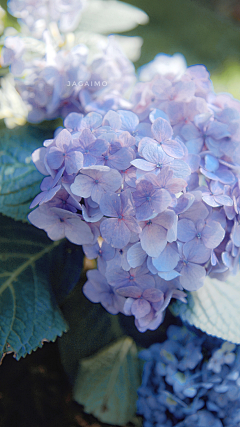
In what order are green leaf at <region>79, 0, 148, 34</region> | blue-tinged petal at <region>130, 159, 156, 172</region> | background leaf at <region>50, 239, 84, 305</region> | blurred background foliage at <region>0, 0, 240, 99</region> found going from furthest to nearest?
blurred background foliage at <region>0, 0, 240, 99</region>, green leaf at <region>79, 0, 148, 34</region>, background leaf at <region>50, 239, 84, 305</region>, blue-tinged petal at <region>130, 159, 156, 172</region>

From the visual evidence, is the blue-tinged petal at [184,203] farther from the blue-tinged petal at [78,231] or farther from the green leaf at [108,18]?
the green leaf at [108,18]

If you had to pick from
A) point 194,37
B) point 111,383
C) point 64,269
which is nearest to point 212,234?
point 64,269

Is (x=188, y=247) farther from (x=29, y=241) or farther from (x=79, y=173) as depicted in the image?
(x=29, y=241)

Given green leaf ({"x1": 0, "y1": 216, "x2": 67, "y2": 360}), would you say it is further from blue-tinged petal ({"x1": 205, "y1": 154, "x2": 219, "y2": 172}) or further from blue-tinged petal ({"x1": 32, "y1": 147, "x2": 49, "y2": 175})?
blue-tinged petal ({"x1": 205, "y1": 154, "x2": 219, "y2": 172})

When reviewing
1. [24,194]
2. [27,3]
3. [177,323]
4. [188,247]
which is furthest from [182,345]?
[27,3]

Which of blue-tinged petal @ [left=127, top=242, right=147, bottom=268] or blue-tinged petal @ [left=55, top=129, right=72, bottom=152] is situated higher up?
blue-tinged petal @ [left=55, top=129, right=72, bottom=152]

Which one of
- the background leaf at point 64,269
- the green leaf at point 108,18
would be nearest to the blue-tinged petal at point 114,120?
the background leaf at point 64,269

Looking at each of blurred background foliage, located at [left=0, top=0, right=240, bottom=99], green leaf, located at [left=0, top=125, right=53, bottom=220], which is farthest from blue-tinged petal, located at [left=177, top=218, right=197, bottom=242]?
blurred background foliage, located at [left=0, top=0, right=240, bottom=99]
